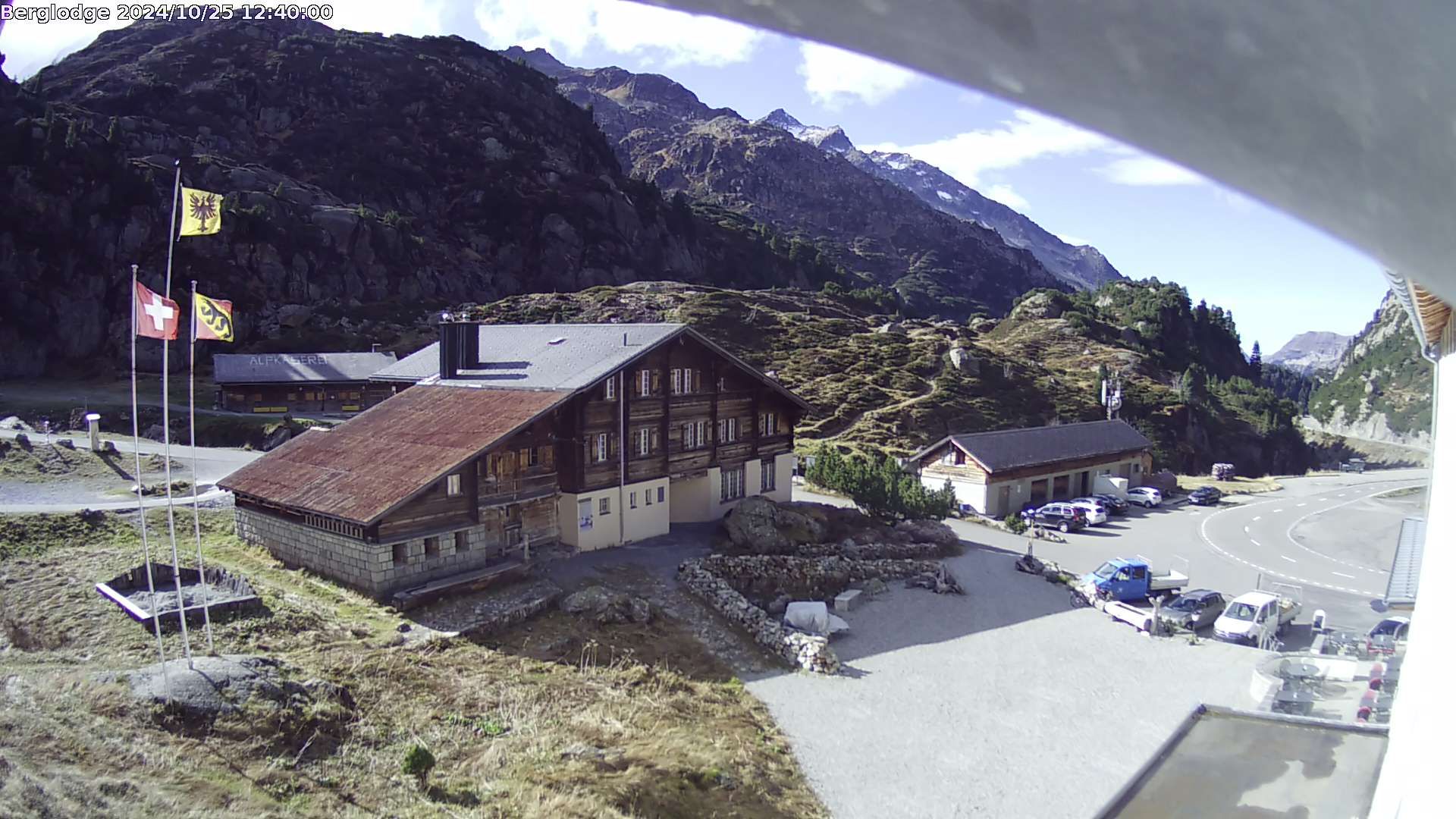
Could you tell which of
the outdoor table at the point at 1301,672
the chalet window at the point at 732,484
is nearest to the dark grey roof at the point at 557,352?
the chalet window at the point at 732,484

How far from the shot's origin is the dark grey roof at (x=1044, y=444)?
4019 cm

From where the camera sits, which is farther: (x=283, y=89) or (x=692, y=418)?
(x=283, y=89)

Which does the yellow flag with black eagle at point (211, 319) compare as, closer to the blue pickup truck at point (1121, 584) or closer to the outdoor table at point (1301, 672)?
the outdoor table at point (1301, 672)

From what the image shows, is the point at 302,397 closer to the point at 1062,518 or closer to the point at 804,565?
the point at 804,565

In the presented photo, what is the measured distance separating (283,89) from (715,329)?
89656 mm

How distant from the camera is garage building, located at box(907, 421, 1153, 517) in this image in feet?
129

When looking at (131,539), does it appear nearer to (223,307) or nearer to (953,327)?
(223,307)

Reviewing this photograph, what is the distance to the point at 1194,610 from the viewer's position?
24.0 m

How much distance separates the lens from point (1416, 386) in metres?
133

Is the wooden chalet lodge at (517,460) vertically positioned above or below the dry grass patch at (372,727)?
above

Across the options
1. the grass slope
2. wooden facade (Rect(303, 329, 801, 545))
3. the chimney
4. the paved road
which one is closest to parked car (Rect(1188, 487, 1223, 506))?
the paved road

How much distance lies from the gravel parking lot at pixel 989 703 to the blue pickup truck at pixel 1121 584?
1.16 m

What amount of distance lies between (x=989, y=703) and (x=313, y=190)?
110191 mm

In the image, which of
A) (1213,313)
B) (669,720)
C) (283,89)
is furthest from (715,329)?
(1213,313)
